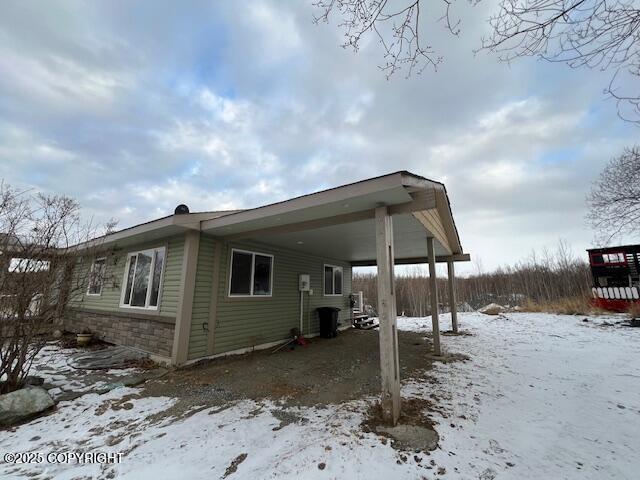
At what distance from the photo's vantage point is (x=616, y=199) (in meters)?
5.20

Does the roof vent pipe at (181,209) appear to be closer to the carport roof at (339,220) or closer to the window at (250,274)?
the carport roof at (339,220)

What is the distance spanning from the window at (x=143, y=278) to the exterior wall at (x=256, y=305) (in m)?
1.07

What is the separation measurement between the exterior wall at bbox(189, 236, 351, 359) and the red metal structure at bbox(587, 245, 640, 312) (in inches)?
456

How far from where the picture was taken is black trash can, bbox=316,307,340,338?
8062 millimetres

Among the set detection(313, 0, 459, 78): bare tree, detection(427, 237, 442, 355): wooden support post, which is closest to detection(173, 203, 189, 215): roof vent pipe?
detection(313, 0, 459, 78): bare tree

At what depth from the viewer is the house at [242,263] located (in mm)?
3271

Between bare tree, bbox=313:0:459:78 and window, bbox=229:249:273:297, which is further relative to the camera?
window, bbox=229:249:273:297

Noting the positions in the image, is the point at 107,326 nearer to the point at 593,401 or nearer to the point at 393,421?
the point at 393,421

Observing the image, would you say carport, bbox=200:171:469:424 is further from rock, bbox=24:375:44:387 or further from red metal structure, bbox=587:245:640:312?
red metal structure, bbox=587:245:640:312

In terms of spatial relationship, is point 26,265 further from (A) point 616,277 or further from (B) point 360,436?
(A) point 616,277

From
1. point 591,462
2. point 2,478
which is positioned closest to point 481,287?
point 591,462

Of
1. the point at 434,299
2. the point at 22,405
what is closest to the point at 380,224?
the point at 434,299

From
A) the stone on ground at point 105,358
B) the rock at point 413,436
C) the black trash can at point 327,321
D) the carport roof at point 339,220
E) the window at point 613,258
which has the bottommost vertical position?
the rock at point 413,436

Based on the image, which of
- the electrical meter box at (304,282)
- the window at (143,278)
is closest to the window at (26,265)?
the window at (143,278)
